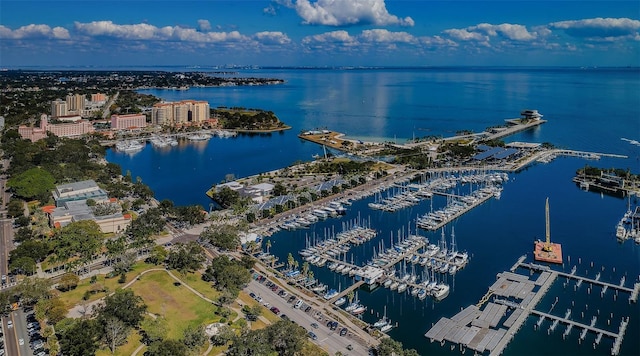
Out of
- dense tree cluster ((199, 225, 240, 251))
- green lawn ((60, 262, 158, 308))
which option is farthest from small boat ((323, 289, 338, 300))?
green lawn ((60, 262, 158, 308))

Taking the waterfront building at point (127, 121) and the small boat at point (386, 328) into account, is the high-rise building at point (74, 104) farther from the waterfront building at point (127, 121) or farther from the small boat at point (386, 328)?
the small boat at point (386, 328)

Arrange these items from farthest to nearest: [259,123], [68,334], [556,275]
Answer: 1. [259,123]
2. [556,275]
3. [68,334]

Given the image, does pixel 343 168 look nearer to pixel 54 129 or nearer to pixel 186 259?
pixel 186 259

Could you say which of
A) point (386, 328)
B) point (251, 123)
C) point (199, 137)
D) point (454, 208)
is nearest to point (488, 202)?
point (454, 208)

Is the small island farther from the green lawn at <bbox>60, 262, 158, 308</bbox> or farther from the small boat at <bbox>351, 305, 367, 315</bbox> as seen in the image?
the small boat at <bbox>351, 305, 367, 315</bbox>

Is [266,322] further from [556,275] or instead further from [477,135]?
[477,135]

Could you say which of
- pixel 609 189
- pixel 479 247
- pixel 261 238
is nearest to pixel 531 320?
pixel 479 247

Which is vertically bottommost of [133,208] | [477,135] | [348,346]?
[348,346]
